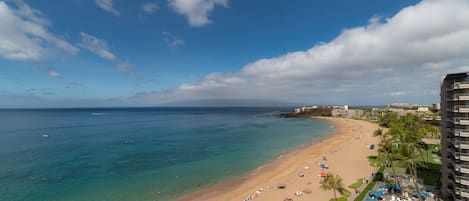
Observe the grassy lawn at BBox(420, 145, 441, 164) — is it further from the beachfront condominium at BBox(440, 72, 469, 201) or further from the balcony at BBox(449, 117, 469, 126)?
the balcony at BBox(449, 117, 469, 126)

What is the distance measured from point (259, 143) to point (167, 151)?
25.6 m

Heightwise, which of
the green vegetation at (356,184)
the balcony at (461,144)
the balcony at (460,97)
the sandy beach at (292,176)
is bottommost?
the sandy beach at (292,176)

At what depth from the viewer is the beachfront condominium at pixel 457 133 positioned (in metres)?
19.9

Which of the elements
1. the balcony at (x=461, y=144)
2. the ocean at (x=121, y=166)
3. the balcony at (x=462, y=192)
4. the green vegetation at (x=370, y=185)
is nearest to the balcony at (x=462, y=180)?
the balcony at (x=462, y=192)

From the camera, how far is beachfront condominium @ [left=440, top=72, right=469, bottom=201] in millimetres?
19891

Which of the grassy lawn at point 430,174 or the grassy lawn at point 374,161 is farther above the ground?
the grassy lawn at point 430,174

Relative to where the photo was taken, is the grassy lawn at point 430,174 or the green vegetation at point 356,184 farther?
the green vegetation at point 356,184

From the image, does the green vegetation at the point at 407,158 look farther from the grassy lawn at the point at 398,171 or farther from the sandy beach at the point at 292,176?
the sandy beach at the point at 292,176

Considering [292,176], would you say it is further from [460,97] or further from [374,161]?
[460,97]

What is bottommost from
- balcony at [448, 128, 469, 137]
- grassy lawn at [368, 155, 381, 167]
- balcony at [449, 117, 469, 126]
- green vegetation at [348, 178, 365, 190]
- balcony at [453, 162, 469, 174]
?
green vegetation at [348, 178, 365, 190]

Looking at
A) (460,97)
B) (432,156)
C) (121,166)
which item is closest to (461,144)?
(460,97)

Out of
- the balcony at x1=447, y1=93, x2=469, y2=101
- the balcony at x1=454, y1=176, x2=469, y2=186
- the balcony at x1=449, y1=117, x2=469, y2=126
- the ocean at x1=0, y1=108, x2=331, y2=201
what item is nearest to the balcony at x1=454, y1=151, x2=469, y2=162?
the balcony at x1=454, y1=176, x2=469, y2=186

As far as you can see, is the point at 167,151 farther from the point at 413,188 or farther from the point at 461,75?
the point at 461,75

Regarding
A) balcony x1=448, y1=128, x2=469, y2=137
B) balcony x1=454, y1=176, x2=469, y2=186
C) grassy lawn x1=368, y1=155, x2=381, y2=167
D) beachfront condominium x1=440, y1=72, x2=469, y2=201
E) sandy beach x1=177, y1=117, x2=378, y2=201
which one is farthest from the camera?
grassy lawn x1=368, y1=155, x2=381, y2=167
